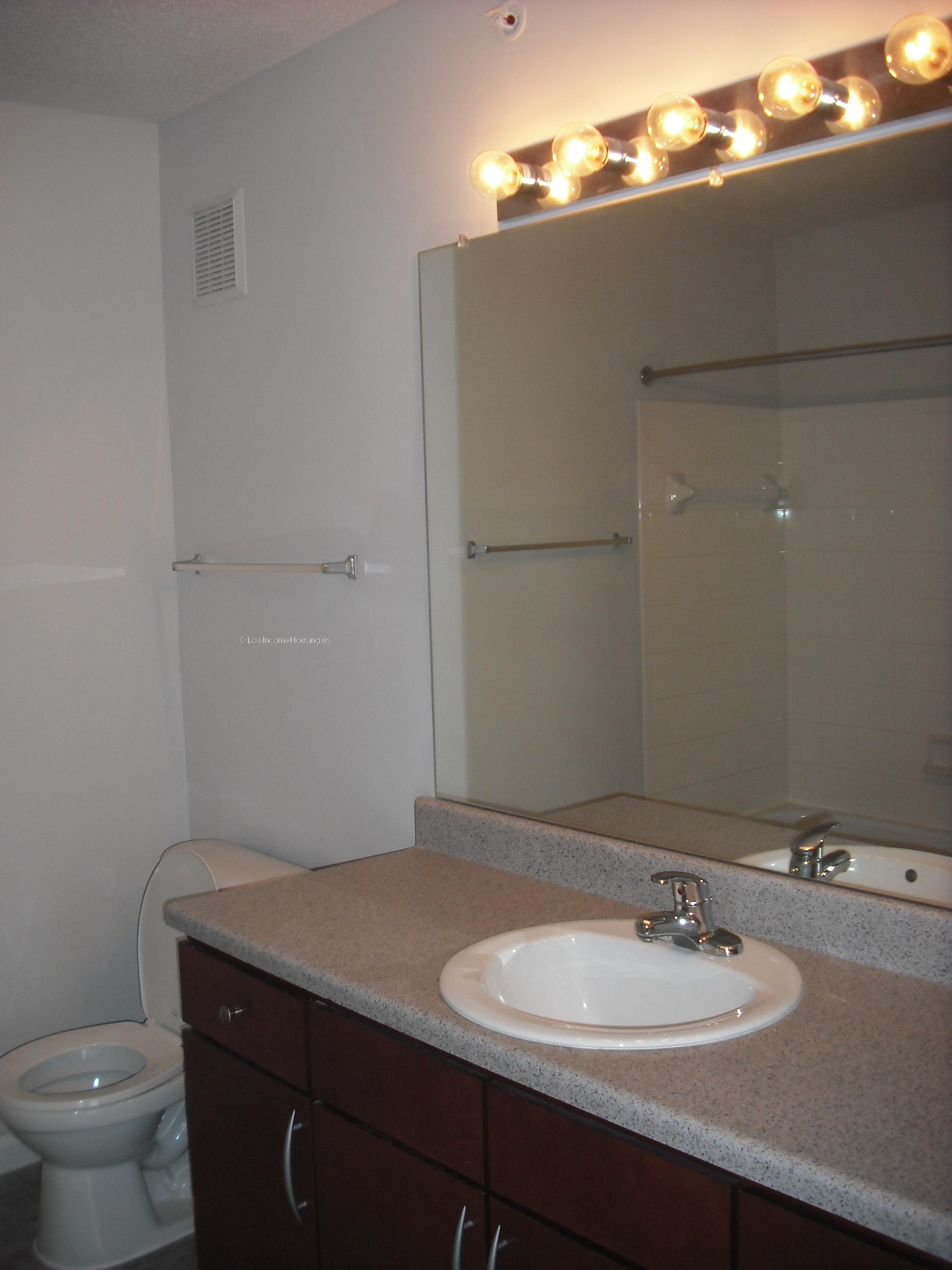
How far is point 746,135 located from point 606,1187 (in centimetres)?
135

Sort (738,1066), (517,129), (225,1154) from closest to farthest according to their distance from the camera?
(738,1066)
(225,1154)
(517,129)

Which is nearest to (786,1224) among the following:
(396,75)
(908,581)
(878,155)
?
(908,581)

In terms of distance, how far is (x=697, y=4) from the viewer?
61.3 inches

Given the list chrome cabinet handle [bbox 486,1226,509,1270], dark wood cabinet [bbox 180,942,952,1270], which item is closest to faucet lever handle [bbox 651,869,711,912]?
dark wood cabinet [bbox 180,942,952,1270]

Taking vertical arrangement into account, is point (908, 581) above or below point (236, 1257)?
above

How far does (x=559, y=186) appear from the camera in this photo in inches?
69.3

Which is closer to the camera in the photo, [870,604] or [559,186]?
[870,604]

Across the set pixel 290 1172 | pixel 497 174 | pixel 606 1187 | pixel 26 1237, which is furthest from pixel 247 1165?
pixel 497 174

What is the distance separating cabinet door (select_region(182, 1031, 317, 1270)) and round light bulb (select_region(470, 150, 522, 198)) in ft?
4.69

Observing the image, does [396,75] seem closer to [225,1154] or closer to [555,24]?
[555,24]

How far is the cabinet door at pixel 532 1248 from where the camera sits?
1165 mm

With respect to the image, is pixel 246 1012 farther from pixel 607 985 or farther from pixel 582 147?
pixel 582 147

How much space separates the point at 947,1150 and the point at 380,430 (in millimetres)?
1596

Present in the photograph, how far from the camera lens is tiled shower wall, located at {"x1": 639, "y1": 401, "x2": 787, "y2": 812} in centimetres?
150
